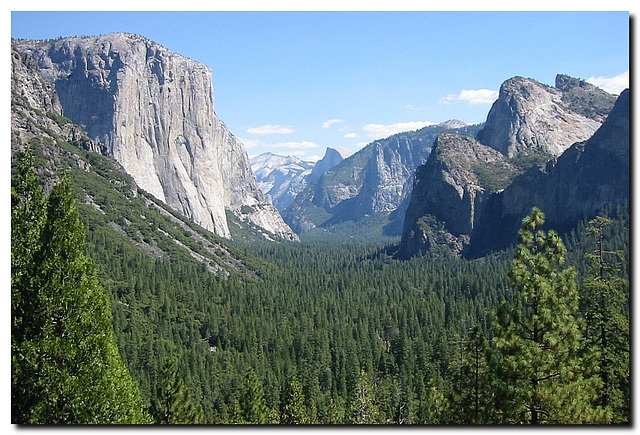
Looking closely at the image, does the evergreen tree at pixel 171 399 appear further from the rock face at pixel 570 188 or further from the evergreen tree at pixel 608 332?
the rock face at pixel 570 188

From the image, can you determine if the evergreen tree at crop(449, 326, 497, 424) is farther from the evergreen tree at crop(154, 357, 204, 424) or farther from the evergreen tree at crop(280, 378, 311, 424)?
the evergreen tree at crop(280, 378, 311, 424)

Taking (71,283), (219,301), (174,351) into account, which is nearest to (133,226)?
(219,301)

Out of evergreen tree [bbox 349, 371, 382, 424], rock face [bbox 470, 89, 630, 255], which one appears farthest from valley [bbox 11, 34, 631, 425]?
rock face [bbox 470, 89, 630, 255]

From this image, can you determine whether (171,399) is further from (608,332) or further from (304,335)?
(304,335)

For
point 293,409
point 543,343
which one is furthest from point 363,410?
point 543,343

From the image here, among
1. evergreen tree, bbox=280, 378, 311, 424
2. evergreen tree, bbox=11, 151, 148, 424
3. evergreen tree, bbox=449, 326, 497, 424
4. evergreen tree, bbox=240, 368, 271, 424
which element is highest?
evergreen tree, bbox=11, 151, 148, 424
